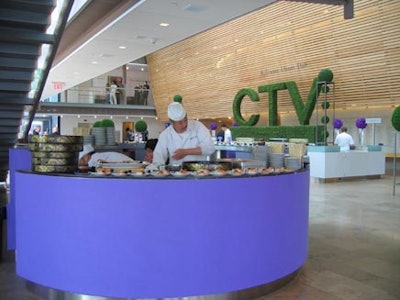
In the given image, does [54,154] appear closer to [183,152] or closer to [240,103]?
[183,152]

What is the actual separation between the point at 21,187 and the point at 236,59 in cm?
1620

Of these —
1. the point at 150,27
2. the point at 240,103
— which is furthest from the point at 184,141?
the point at 240,103

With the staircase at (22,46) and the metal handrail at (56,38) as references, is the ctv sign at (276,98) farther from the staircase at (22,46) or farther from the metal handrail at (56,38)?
the staircase at (22,46)

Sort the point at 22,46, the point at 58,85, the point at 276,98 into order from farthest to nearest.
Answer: the point at 58,85 < the point at 276,98 < the point at 22,46

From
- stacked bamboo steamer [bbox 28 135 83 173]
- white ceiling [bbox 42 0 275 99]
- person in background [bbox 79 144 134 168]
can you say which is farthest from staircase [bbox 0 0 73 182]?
stacked bamboo steamer [bbox 28 135 83 173]

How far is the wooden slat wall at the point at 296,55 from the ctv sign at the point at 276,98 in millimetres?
426

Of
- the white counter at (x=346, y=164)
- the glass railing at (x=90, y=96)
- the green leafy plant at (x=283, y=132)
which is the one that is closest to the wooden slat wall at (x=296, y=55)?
the green leafy plant at (x=283, y=132)

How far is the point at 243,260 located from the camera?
3631mm

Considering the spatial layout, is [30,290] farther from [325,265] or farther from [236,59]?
[236,59]

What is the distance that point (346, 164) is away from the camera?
12.9 metres

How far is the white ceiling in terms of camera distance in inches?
314

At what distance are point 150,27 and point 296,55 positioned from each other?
26.8 feet

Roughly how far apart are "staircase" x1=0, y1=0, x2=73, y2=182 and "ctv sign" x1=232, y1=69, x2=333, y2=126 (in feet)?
29.9

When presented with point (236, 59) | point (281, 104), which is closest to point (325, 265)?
point (281, 104)
